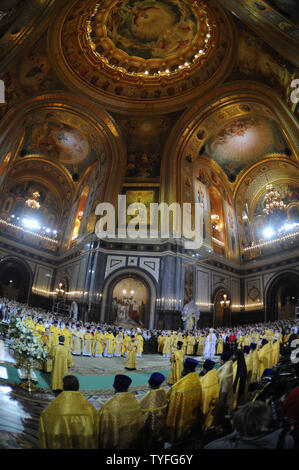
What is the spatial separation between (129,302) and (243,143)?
16.3 meters

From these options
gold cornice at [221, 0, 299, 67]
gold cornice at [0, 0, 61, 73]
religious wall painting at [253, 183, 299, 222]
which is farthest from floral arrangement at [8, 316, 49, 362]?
religious wall painting at [253, 183, 299, 222]

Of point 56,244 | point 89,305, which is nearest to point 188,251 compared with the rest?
point 89,305

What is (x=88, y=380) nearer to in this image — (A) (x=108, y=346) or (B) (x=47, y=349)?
(B) (x=47, y=349)

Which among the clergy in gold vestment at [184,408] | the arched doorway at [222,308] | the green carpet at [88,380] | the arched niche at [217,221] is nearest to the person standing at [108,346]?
the green carpet at [88,380]

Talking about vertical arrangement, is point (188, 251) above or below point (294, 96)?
below

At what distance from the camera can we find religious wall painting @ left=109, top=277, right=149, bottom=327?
18125mm

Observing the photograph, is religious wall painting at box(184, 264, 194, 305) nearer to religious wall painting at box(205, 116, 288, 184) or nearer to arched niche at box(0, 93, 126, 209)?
arched niche at box(0, 93, 126, 209)

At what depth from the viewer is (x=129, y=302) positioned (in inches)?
730

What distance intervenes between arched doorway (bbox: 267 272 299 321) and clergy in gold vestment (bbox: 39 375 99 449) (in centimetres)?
2086

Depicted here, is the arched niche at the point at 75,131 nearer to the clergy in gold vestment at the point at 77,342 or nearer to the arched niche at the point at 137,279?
the arched niche at the point at 137,279
